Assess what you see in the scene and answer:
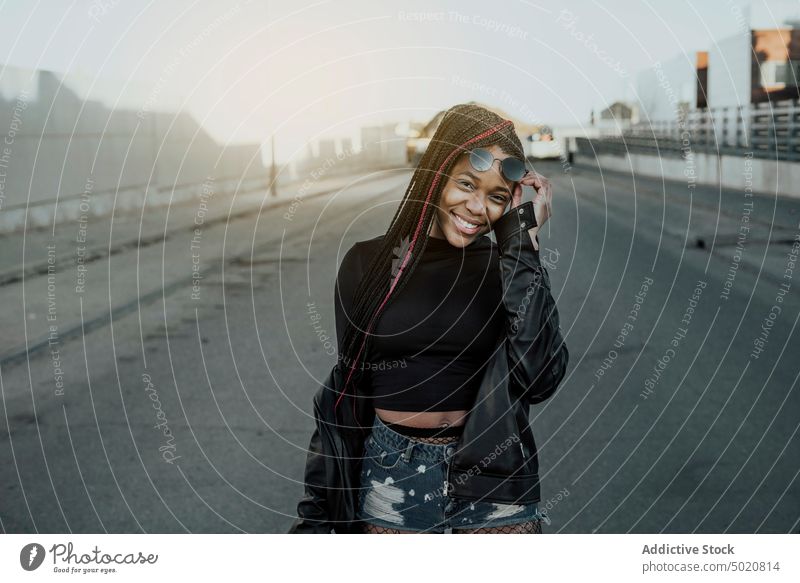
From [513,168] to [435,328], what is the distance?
422 mm

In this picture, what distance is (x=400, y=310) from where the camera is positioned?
3020mm

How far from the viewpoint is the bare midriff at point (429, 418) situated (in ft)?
9.59

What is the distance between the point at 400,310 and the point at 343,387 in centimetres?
24

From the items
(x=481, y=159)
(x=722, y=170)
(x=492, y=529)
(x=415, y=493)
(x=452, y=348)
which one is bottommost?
(x=722, y=170)

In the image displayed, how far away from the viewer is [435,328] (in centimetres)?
292

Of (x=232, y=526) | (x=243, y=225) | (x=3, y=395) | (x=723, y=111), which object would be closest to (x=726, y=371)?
(x=232, y=526)

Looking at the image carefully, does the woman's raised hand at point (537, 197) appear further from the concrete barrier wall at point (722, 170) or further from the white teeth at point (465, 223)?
the concrete barrier wall at point (722, 170)

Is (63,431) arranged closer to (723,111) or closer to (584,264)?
(584,264)

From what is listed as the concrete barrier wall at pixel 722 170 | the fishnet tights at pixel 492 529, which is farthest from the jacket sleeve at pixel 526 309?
the concrete barrier wall at pixel 722 170

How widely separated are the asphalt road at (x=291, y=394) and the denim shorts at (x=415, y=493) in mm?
1779

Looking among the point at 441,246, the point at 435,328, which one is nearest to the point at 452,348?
the point at 435,328

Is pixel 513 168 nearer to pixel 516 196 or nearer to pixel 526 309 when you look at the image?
pixel 516 196

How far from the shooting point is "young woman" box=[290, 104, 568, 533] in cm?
290

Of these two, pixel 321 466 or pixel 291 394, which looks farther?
pixel 291 394
